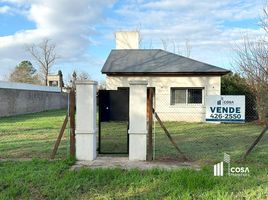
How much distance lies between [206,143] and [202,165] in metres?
3.72

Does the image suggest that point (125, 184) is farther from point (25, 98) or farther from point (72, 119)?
point (25, 98)

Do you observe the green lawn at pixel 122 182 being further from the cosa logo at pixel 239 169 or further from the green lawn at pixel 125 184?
the cosa logo at pixel 239 169

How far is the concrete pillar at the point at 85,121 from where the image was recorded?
7.52 metres

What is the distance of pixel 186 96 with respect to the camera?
63.3 ft

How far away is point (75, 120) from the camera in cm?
772

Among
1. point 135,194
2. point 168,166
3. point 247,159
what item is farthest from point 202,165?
point 135,194

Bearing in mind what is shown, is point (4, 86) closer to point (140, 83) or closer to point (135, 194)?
point (140, 83)

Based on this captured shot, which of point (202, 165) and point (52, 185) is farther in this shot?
point (202, 165)

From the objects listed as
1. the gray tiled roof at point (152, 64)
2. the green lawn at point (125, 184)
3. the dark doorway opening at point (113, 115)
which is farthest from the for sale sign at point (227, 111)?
the gray tiled roof at point (152, 64)

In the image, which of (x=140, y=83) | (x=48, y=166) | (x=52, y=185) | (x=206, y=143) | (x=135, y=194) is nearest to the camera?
(x=135, y=194)

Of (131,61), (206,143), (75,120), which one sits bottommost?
(206,143)

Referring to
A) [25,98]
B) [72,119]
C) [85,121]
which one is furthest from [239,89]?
[25,98]

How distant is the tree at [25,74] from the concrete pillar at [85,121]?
55605 millimetres

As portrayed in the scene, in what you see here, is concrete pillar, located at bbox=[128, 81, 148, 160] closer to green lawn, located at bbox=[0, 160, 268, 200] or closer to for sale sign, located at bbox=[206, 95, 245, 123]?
green lawn, located at bbox=[0, 160, 268, 200]
